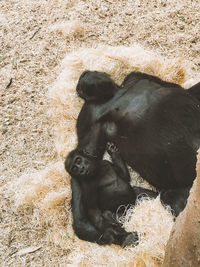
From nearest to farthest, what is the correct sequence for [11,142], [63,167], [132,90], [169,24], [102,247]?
[102,247], [132,90], [63,167], [11,142], [169,24]

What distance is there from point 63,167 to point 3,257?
72cm

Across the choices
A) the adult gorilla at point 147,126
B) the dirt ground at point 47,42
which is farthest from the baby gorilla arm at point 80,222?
the dirt ground at point 47,42

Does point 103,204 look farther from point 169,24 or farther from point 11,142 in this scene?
point 169,24

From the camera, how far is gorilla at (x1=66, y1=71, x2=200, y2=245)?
2.54 m

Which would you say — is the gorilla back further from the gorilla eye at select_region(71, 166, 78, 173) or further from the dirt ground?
the dirt ground

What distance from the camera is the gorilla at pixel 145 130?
254cm

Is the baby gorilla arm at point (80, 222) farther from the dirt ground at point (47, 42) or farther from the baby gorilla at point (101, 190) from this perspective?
the dirt ground at point (47, 42)

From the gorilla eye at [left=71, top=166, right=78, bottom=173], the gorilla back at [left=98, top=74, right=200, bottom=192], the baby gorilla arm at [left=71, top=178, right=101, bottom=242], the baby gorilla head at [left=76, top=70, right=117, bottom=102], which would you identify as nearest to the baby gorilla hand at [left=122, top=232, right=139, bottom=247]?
the baby gorilla arm at [left=71, top=178, right=101, bottom=242]

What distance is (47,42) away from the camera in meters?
3.87

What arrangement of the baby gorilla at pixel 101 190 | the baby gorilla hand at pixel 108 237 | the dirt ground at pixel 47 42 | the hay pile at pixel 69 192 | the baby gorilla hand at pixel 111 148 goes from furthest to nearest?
1. the dirt ground at pixel 47 42
2. the baby gorilla hand at pixel 111 148
3. the baby gorilla at pixel 101 190
4. the baby gorilla hand at pixel 108 237
5. the hay pile at pixel 69 192

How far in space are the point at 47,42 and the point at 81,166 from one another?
5.35ft

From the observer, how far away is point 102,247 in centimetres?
258

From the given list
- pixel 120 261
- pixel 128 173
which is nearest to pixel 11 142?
pixel 128 173

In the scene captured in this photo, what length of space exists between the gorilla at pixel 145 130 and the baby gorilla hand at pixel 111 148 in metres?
0.07
